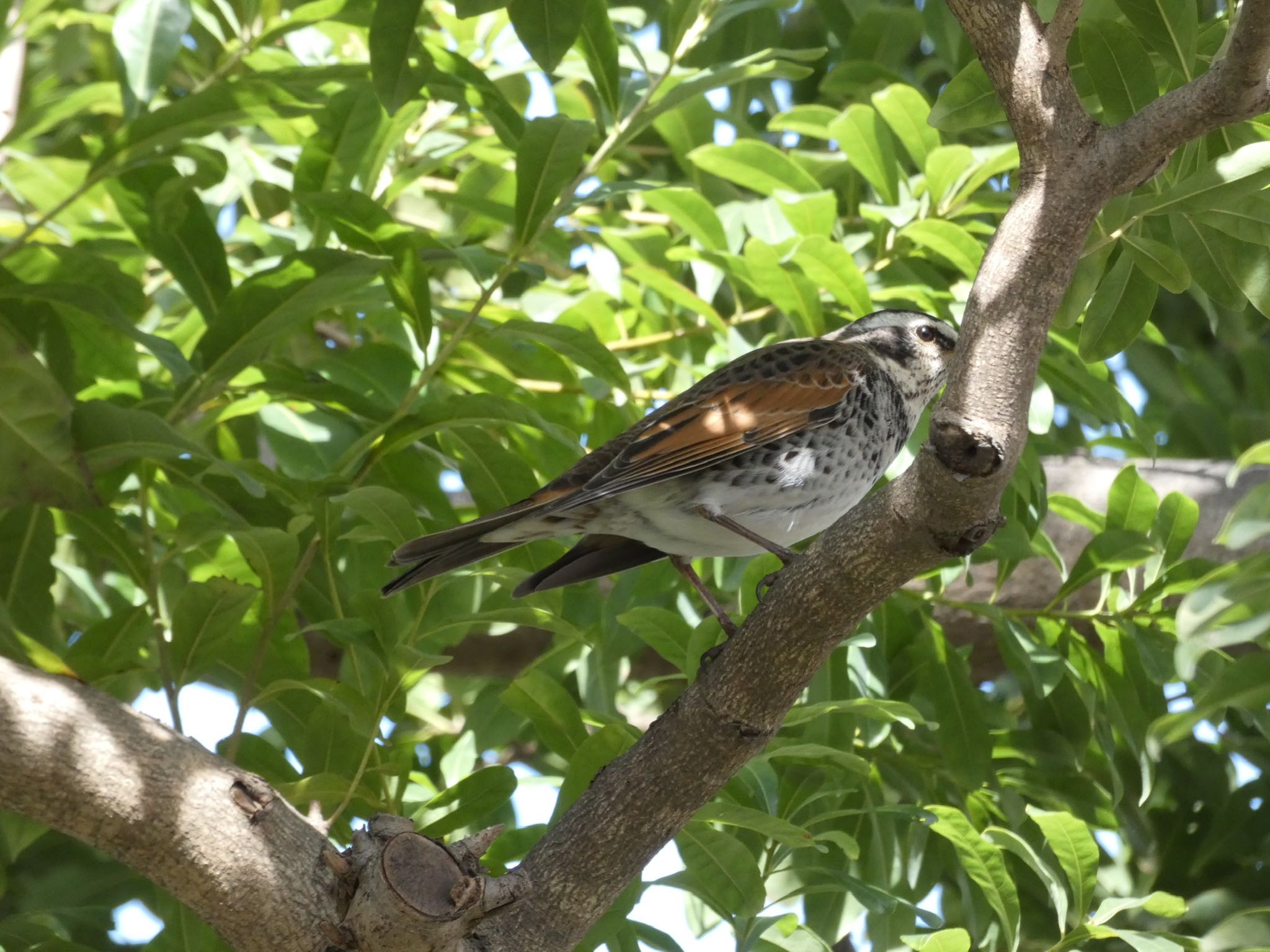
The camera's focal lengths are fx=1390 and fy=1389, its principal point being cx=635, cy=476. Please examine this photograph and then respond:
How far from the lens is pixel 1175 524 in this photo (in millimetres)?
3920

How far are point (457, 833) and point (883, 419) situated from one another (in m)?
1.91

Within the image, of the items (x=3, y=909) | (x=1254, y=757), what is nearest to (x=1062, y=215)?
(x=1254, y=757)

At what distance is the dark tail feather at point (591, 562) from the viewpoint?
3.67 metres

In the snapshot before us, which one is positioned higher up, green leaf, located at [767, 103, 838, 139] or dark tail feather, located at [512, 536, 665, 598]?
green leaf, located at [767, 103, 838, 139]

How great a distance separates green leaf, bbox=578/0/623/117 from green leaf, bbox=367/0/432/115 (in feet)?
2.05

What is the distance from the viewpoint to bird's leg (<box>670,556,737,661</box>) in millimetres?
3381

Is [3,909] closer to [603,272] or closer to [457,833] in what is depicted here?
[457,833]

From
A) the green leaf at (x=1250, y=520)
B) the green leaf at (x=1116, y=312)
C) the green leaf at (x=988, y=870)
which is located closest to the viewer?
the green leaf at (x=1250, y=520)

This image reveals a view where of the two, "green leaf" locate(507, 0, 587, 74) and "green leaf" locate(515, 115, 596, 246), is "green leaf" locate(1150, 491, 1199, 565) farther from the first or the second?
"green leaf" locate(507, 0, 587, 74)

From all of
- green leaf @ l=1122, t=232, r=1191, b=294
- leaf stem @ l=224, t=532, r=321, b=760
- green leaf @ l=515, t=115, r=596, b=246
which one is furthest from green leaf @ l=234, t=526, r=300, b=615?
green leaf @ l=1122, t=232, r=1191, b=294

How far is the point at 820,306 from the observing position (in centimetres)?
409

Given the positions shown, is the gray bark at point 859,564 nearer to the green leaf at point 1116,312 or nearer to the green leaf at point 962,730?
the green leaf at point 1116,312

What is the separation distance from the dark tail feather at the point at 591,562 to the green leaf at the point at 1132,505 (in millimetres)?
1298

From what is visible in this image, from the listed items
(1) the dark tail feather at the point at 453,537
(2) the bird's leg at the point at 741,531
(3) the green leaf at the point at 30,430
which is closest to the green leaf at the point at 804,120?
(2) the bird's leg at the point at 741,531
